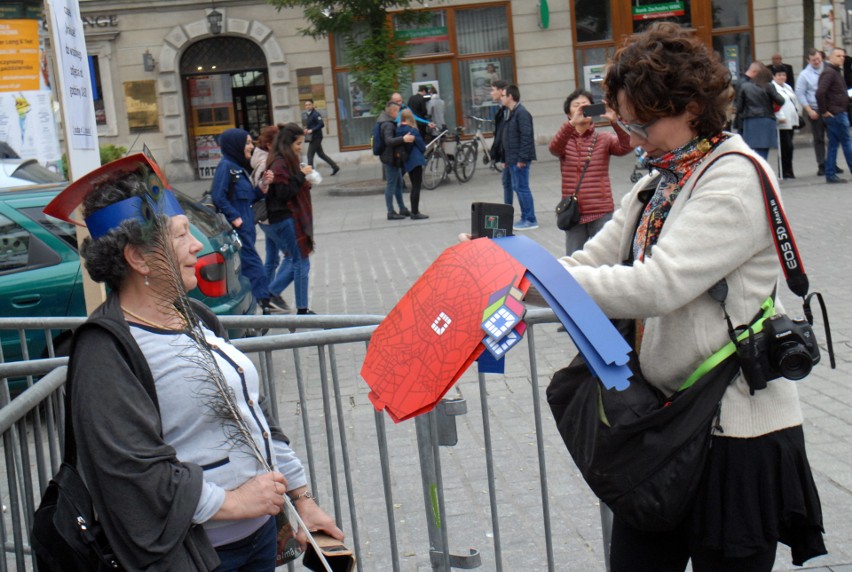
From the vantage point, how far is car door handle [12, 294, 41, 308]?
6707mm

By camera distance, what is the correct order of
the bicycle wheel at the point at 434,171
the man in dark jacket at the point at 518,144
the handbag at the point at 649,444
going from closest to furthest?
the handbag at the point at 649,444
the man in dark jacket at the point at 518,144
the bicycle wheel at the point at 434,171

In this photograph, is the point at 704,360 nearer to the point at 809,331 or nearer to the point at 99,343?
the point at 809,331

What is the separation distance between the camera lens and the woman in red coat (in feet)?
20.9

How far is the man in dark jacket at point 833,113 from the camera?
15898mm

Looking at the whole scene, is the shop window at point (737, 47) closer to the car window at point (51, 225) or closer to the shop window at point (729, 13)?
the shop window at point (729, 13)

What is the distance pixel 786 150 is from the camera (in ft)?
54.9

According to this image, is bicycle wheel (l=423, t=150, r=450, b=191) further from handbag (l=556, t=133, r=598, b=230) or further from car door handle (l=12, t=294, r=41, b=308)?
car door handle (l=12, t=294, r=41, b=308)

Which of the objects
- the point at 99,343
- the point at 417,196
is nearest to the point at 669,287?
the point at 99,343

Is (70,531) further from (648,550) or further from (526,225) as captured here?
(526,225)

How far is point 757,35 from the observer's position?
84.9ft

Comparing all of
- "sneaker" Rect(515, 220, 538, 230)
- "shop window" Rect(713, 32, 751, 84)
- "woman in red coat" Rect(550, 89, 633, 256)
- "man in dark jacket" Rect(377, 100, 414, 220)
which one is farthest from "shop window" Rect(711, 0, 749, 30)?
"woman in red coat" Rect(550, 89, 633, 256)

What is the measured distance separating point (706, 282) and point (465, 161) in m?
18.4

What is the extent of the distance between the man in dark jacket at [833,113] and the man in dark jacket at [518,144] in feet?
16.5

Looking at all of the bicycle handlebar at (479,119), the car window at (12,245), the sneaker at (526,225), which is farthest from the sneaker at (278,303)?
the bicycle handlebar at (479,119)
